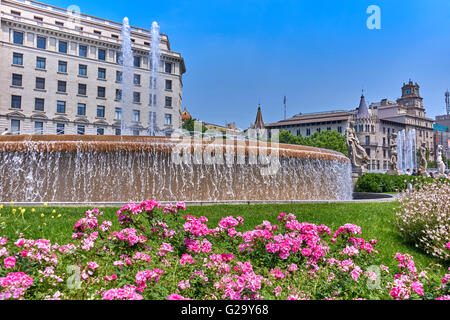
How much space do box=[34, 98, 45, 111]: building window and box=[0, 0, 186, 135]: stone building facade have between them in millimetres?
105

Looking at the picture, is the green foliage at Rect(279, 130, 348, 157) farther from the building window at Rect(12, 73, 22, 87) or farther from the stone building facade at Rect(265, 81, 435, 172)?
the building window at Rect(12, 73, 22, 87)

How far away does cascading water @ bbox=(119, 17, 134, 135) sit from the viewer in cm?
4294

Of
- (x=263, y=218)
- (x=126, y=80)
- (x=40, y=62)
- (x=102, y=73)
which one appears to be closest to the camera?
(x=263, y=218)

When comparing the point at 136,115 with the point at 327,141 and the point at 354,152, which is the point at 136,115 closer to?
the point at 354,152

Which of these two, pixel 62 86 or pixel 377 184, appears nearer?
pixel 377 184

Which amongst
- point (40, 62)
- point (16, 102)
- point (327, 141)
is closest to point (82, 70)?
point (40, 62)

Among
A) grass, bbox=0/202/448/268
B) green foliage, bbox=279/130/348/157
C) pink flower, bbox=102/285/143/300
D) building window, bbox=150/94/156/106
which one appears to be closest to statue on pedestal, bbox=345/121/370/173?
grass, bbox=0/202/448/268

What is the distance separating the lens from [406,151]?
3014 inches

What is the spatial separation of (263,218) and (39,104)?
40418mm

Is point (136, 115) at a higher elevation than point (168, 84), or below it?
below

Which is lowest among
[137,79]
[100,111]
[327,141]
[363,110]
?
[327,141]

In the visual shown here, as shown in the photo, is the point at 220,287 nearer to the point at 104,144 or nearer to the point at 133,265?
the point at 133,265

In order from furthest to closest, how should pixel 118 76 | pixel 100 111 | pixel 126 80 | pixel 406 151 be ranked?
pixel 406 151 < pixel 118 76 < pixel 126 80 < pixel 100 111

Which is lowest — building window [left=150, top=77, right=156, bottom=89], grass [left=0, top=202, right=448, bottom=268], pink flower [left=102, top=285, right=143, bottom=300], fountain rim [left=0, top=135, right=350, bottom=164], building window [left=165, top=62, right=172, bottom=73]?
grass [left=0, top=202, right=448, bottom=268]
